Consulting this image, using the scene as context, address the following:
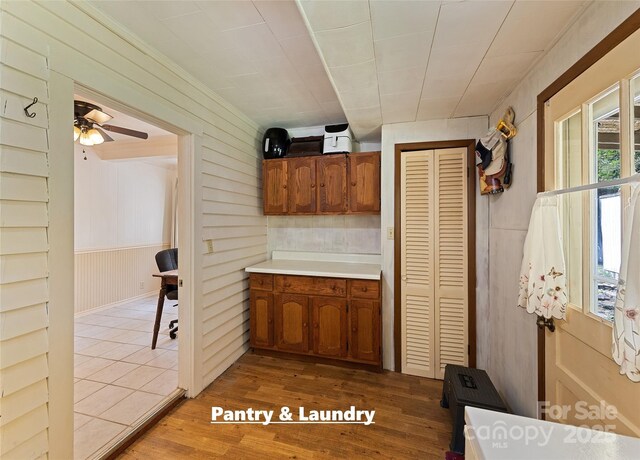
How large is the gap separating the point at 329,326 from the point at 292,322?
38cm

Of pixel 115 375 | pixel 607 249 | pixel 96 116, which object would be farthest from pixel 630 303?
pixel 96 116

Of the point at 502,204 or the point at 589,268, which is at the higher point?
the point at 502,204

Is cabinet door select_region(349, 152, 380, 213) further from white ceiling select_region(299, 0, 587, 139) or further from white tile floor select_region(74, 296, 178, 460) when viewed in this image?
white tile floor select_region(74, 296, 178, 460)

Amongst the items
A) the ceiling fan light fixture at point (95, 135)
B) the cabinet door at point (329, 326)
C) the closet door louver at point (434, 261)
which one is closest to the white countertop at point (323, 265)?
the cabinet door at point (329, 326)

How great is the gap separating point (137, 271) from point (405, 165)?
483cm

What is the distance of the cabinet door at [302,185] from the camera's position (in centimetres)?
288

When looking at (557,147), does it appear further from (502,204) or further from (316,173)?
(316,173)

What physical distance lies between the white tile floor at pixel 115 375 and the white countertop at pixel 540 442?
2.03m

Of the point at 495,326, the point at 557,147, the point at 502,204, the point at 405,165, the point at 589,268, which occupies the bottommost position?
the point at 495,326

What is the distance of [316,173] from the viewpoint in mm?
2865

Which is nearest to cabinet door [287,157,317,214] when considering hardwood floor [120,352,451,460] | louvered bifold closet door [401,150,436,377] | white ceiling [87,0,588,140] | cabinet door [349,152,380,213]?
cabinet door [349,152,380,213]

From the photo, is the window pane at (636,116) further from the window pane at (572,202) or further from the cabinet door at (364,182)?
the cabinet door at (364,182)

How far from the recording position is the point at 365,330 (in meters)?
2.47

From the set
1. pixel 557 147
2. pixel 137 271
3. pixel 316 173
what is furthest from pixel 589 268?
pixel 137 271
